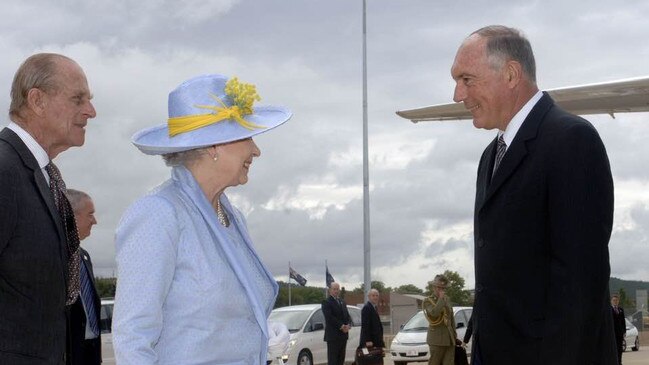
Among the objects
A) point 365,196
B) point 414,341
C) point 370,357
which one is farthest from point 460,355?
point 365,196

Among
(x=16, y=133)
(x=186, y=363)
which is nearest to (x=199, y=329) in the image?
(x=186, y=363)

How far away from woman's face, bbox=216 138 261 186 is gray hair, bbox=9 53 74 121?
1029 mm

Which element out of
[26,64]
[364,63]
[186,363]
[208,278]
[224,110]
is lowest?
[186,363]

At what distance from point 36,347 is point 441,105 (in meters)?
14.8

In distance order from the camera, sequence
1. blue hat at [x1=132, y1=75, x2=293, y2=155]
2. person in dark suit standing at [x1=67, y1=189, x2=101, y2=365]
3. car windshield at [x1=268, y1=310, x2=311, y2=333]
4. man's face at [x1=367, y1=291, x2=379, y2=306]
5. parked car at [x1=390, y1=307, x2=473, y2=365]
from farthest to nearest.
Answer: parked car at [x1=390, y1=307, x2=473, y2=365], car windshield at [x1=268, y1=310, x2=311, y2=333], man's face at [x1=367, y1=291, x2=379, y2=306], person in dark suit standing at [x1=67, y1=189, x2=101, y2=365], blue hat at [x1=132, y1=75, x2=293, y2=155]

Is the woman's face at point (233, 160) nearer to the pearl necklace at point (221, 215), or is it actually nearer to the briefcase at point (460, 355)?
the pearl necklace at point (221, 215)

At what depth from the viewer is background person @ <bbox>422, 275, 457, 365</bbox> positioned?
58.6 ft

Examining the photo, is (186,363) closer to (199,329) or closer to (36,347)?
(199,329)

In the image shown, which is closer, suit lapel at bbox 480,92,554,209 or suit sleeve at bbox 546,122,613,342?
suit sleeve at bbox 546,122,613,342

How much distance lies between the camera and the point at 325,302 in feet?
Answer: 64.2

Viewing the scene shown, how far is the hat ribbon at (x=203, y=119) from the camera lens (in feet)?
11.0

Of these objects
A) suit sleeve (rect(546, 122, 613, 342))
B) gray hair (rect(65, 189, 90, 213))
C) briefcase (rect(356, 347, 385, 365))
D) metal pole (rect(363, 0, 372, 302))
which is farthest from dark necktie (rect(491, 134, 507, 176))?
metal pole (rect(363, 0, 372, 302))

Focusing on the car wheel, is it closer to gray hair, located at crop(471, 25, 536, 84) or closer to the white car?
the white car

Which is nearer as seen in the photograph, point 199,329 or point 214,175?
point 199,329
